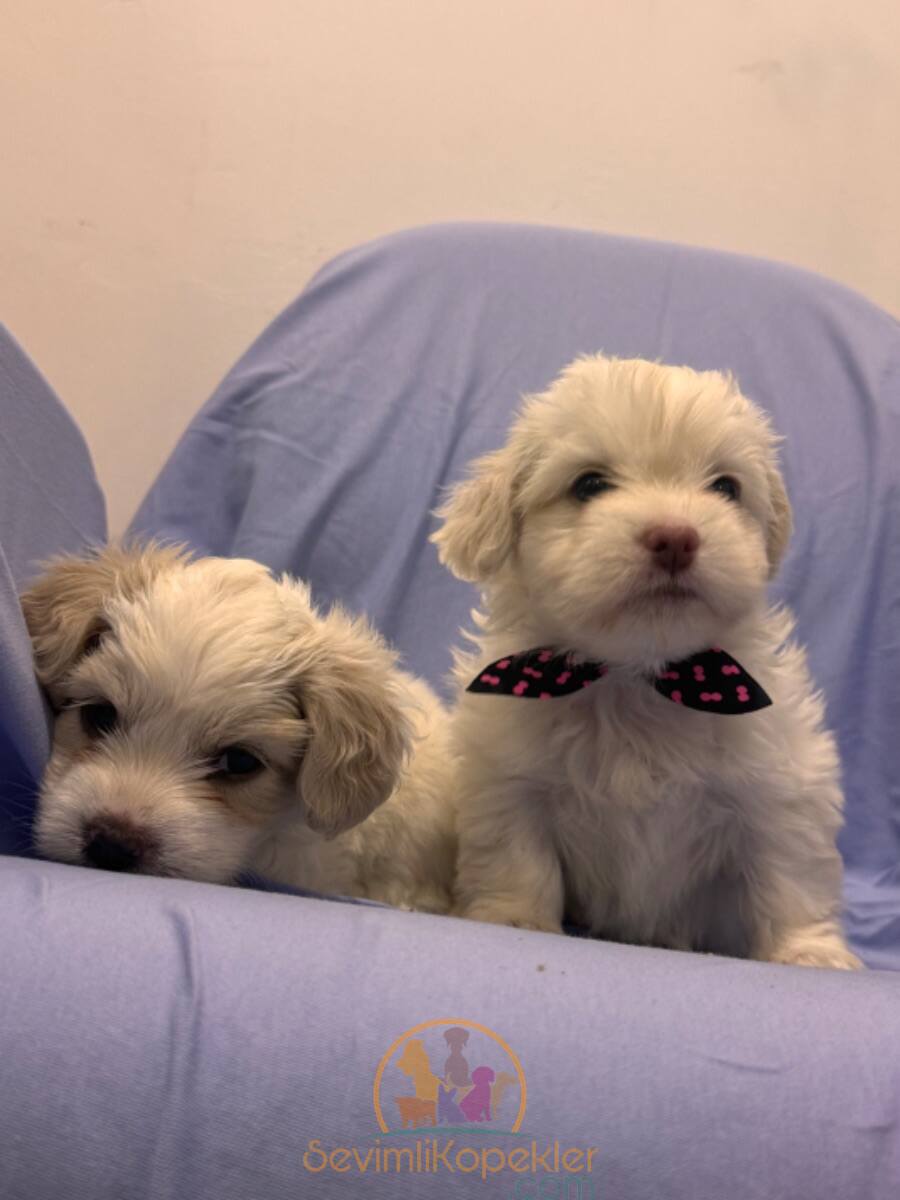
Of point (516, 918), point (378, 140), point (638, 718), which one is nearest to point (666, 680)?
point (638, 718)

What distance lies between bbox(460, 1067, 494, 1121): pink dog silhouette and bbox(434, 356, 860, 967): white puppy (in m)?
0.73

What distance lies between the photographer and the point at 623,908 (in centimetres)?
174

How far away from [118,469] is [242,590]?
1.77 meters

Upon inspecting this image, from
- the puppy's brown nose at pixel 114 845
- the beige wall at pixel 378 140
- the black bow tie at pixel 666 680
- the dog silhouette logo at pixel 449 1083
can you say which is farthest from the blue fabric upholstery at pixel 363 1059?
the beige wall at pixel 378 140

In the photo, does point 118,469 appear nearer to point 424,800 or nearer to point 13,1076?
point 424,800

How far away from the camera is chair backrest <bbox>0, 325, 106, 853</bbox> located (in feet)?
4.55

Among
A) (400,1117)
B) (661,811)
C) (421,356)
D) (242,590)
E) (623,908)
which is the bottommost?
(623,908)

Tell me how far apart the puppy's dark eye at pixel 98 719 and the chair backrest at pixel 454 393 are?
1.01 meters

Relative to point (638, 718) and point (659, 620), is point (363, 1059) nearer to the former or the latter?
point (659, 620)

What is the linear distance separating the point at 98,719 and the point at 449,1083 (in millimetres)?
872

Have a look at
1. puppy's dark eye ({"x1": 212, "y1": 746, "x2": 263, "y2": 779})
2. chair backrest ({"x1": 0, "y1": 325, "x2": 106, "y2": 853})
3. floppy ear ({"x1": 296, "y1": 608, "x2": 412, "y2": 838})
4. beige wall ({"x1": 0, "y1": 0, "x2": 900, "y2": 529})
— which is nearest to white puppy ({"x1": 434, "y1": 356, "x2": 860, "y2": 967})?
floppy ear ({"x1": 296, "y1": 608, "x2": 412, "y2": 838})

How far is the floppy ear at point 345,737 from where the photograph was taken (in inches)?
60.7

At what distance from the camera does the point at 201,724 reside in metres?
1.52

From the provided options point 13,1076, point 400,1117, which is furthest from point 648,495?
point 13,1076
